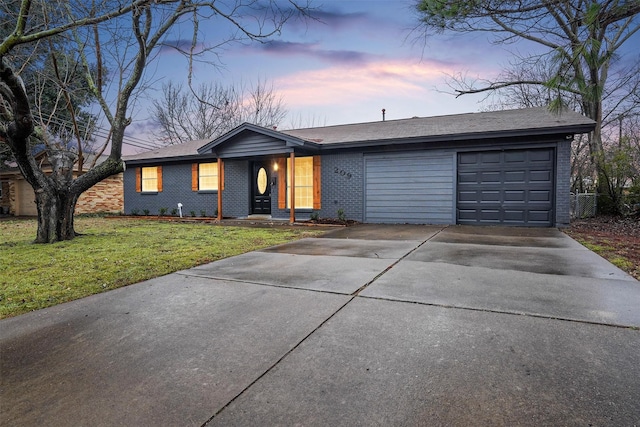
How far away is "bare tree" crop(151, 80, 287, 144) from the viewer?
25.0 meters

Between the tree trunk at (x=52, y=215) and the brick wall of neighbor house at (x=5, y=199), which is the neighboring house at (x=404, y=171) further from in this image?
the brick wall of neighbor house at (x=5, y=199)

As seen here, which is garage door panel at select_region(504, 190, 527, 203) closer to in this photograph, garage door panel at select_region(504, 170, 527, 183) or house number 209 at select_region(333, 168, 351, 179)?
garage door panel at select_region(504, 170, 527, 183)

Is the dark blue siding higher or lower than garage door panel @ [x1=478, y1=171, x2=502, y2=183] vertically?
higher

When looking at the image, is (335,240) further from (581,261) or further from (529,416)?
(529,416)

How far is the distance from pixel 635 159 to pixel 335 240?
1066cm

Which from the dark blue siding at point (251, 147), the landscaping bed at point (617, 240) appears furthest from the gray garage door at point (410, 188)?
the landscaping bed at point (617, 240)

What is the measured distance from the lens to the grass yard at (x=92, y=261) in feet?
11.3

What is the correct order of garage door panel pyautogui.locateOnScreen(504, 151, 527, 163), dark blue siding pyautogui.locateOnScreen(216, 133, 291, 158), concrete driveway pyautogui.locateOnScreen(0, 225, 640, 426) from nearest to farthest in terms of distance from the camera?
concrete driveway pyautogui.locateOnScreen(0, 225, 640, 426) → garage door panel pyautogui.locateOnScreen(504, 151, 527, 163) → dark blue siding pyautogui.locateOnScreen(216, 133, 291, 158)

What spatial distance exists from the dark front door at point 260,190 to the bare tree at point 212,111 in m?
12.7

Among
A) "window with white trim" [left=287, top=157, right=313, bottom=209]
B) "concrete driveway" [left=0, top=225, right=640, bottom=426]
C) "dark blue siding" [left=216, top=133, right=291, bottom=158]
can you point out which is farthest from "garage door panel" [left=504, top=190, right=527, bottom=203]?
"dark blue siding" [left=216, top=133, right=291, bottom=158]

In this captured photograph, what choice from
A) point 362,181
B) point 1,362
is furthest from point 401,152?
point 1,362

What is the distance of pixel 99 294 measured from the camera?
340 cm

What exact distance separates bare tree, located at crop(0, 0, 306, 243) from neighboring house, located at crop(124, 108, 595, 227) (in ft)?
14.7

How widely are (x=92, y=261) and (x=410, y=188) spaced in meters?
8.60
